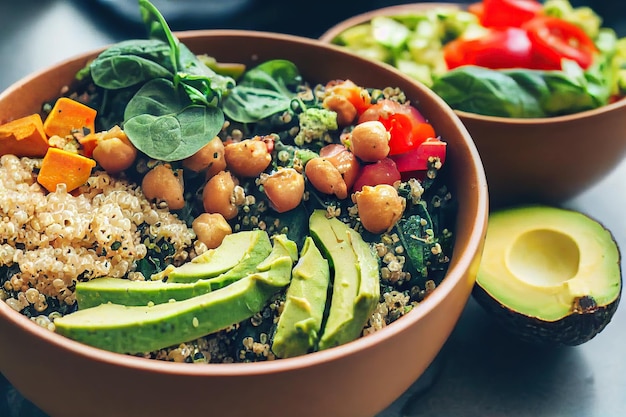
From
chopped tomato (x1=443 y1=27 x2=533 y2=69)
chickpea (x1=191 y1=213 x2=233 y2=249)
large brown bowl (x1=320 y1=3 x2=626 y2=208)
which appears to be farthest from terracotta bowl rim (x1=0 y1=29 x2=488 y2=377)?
chopped tomato (x1=443 y1=27 x2=533 y2=69)

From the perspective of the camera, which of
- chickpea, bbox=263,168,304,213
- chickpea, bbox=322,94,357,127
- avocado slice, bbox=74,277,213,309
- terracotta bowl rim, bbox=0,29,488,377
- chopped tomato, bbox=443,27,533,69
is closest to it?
terracotta bowl rim, bbox=0,29,488,377

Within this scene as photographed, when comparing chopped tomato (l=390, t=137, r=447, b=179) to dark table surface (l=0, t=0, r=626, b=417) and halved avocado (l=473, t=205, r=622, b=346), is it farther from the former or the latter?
dark table surface (l=0, t=0, r=626, b=417)

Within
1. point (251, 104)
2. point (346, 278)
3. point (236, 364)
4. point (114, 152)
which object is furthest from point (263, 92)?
point (236, 364)

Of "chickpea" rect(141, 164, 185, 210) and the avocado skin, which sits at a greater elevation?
"chickpea" rect(141, 164, 185, 210)

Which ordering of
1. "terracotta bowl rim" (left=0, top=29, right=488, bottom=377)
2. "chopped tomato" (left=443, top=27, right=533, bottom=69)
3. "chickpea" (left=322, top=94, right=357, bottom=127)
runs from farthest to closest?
"chopped tomato" (left=443, top=27, right=533, bottom=69) < "chickpea" (left=322, top=94, right=357, bottom=127) < "terracotta bowl rim" (left=0, top=29, right=488, bottom=377)

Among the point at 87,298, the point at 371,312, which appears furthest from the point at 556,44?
the point at 87,298

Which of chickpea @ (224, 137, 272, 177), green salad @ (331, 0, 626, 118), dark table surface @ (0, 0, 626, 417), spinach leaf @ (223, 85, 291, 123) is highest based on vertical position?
spinach leaf @ (223, 85, 291, 123)

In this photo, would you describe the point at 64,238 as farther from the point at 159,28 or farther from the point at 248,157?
the point at 159,28

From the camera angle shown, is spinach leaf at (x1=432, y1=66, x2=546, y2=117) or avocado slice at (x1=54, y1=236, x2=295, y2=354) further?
spinach leaf at (x1=432, y1=66, x2=546, y2=117)
